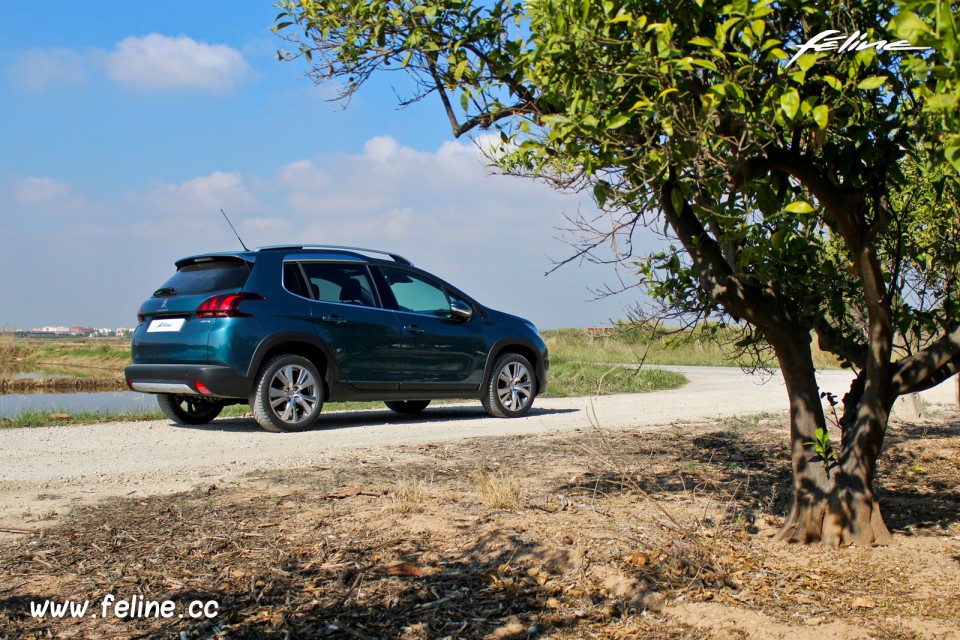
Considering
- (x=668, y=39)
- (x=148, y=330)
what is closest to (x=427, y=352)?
(x=148, y=330)

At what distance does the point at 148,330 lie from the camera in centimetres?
950

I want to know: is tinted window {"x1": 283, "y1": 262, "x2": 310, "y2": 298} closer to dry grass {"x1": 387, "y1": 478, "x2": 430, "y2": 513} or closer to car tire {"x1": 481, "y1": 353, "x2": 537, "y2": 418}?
car tire {"x1": 481, "y1": 353, "x2": 537, "y2": 418}

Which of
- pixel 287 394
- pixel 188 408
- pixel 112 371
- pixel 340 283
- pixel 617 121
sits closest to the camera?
Answer: pixel 617 121

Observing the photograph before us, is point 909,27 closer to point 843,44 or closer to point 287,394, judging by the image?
point 843,44

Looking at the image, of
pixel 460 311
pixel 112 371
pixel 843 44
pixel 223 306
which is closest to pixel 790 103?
pixel 843 44

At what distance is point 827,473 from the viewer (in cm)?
453

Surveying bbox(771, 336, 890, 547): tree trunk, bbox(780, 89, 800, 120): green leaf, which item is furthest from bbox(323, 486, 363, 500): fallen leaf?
bbox(780, 89, 800, 120): green leaf

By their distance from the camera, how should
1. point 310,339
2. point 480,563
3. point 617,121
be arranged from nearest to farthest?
point 617,121 → point 480,563 → point 310,339

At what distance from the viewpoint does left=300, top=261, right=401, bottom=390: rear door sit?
9.62 m

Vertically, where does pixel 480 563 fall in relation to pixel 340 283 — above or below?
below

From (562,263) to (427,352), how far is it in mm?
5829

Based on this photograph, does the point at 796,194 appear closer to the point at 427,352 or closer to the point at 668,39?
the point at 668,39

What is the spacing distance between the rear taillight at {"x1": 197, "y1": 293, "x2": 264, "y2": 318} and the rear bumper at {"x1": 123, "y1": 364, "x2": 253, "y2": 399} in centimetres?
54

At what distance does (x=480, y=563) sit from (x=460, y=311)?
22.2 feet
